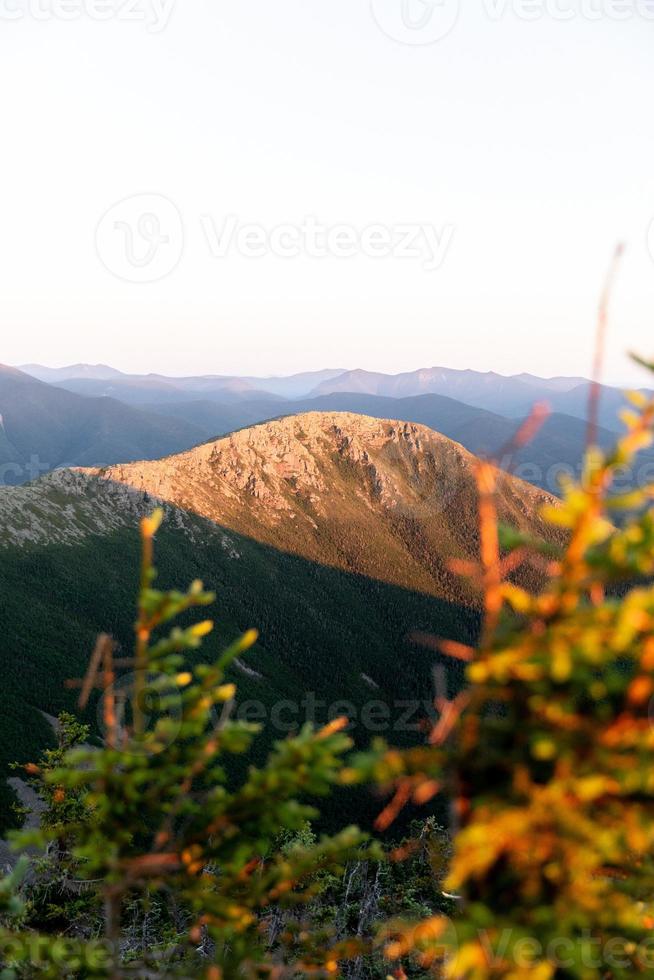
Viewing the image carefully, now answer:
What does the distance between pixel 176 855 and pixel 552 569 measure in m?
5.78

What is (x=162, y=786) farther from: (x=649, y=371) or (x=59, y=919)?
(x=59, y=919)

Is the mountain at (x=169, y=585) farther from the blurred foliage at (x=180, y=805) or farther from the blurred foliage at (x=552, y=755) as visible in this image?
the blurred foliage at (x=552, y=755)

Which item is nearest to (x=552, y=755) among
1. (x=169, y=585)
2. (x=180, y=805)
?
(x=180, y=805)

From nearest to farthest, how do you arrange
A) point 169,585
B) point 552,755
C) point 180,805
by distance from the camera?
point 552,755 < point 180,805 < point 169,585

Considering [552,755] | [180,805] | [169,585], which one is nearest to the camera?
[552,755]

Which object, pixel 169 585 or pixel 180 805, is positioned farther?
pixel 169 585

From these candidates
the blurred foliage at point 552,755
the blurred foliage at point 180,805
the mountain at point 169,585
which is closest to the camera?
the blurred foliage at point 552,755

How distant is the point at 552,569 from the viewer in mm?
5629

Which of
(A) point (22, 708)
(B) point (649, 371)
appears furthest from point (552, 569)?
(A) point (22, 708)

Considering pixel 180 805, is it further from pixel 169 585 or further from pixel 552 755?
pixel 169 585

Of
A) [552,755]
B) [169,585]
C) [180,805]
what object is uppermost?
[552,755]

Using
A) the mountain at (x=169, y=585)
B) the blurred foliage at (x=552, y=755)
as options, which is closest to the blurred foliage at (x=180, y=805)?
the blurred foliage at (x=552, y=755)

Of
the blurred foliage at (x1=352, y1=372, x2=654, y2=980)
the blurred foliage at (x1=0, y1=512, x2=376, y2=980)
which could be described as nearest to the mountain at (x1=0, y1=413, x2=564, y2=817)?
the blurred foliage at (x1=0, y1=512, x2=376, y2=980)

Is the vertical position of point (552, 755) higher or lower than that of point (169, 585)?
higher
